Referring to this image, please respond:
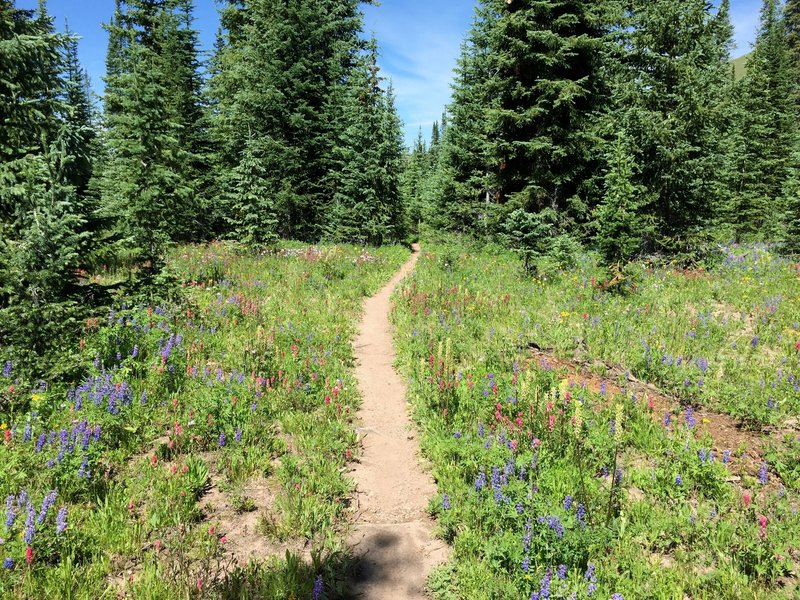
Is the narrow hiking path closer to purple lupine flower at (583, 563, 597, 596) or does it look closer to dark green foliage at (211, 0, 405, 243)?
purple lupine flower at (583, 563, 597, 596)

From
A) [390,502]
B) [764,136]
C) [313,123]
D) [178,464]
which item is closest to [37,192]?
[178,464]

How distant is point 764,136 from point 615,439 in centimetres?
3934

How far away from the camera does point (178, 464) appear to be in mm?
5156

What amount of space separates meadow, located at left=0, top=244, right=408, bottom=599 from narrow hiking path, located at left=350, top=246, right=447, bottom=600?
0.85 feet

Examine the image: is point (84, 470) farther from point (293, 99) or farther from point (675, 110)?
point (293, 99)

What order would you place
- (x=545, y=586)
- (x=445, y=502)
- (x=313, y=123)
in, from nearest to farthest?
1. (x=545, y=586)
2. (x=445, y=502)
3. (x=313, y=123)

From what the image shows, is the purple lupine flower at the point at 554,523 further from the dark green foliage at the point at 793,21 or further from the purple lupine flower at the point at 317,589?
the dark green foliage at the point at 793,21

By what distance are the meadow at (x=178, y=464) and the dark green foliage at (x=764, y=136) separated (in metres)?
33.1

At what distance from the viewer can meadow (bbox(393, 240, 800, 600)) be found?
385cm

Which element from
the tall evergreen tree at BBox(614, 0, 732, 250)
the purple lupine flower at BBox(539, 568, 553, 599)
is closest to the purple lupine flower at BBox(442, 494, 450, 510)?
the purple lupine flower at BBox(539, 568, 553, 599)

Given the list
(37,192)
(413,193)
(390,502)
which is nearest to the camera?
(390,502)

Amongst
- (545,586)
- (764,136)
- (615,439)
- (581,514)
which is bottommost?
(545,586)

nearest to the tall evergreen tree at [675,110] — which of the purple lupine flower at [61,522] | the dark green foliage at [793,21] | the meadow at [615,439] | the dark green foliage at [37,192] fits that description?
the meadow at [615,439]

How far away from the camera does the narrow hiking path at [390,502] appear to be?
4027mm
